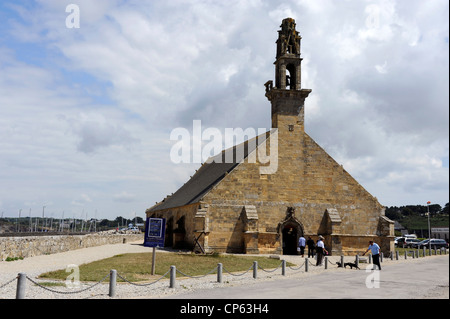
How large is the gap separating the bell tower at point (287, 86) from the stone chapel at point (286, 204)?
0.26 ft

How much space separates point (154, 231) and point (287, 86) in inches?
812

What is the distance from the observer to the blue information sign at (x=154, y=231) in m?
18.8

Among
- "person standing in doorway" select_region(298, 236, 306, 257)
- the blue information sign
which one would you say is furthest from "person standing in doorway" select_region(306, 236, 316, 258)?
the blue information sign

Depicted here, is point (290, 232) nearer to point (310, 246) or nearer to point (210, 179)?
point (310, 246)

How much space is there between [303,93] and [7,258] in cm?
2395

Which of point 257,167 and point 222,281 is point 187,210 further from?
point 222,281

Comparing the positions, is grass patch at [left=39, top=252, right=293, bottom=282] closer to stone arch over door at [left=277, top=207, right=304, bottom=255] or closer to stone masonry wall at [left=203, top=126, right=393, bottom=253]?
stone masonry wall at [left=203, top=126, right=393, bottom=253]

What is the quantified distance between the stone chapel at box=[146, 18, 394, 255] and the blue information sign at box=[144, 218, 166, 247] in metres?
10.3

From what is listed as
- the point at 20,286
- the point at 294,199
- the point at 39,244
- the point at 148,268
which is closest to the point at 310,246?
the point at 294,199

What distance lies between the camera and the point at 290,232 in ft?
106

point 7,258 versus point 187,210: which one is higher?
point 187,210

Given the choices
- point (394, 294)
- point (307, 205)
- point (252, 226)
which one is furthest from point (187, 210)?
point (394, 294)

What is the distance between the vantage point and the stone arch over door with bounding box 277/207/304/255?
31422mm

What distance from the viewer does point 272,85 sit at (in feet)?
116
